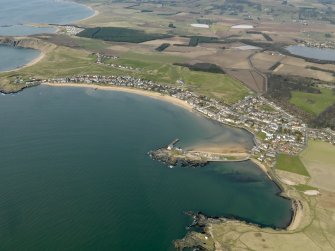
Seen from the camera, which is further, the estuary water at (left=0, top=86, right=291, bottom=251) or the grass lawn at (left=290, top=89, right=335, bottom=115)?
the grass lawn at (left=290, top=89, right=335, bottom=115)

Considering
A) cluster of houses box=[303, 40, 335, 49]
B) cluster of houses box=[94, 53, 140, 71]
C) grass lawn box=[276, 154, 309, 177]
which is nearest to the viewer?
grass lawn box=[276, 154, 309, 177]

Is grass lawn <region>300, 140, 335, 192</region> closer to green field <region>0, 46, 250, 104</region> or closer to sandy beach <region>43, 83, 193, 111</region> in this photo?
green field <region>0, 46, 250, 104</region>

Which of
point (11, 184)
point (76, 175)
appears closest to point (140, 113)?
point (76, 175)

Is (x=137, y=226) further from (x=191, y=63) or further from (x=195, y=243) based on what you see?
(x=191, y=63)

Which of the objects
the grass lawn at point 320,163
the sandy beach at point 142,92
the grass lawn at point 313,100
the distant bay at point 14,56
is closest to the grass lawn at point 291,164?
the grass lawn at point 320,163

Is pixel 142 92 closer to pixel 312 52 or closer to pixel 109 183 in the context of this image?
pixel 109 183

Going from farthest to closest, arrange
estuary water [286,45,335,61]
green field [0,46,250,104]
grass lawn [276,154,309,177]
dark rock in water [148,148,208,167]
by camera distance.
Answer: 1. estuary water [286,45,335,61]
2. green field [0,46,250,104]
3. dark rock in water [148,148,208,167]
4. grass lawn [276,154,309,177]

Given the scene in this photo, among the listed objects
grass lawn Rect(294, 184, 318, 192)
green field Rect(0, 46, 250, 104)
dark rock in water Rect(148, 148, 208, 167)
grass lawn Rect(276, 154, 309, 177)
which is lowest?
grass lawn Rect(294, 184, 318, 192)

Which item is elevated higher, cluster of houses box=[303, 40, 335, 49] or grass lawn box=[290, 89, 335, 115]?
cluster of houses box=[303, 40, 335, 49]

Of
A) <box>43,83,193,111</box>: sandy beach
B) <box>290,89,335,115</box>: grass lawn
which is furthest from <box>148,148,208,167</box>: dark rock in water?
<box>290,89,335,115</box>: grass lawn
